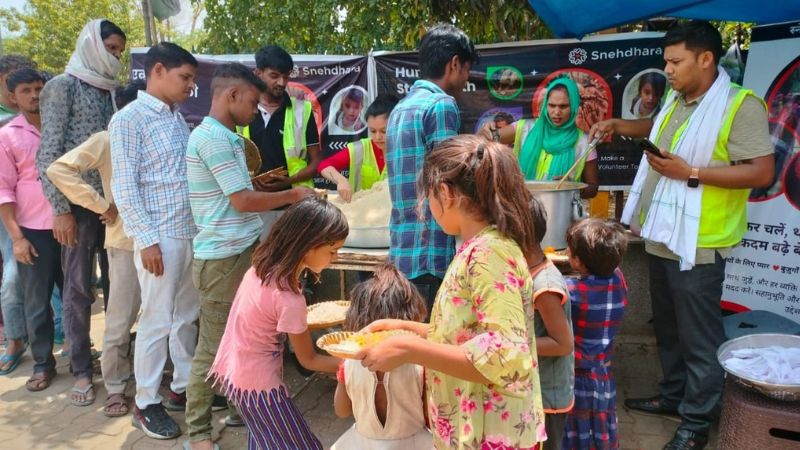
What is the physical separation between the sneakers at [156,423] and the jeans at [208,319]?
0.34 meters

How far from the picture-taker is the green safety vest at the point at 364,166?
3641 mm

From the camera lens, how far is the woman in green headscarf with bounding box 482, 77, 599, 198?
3.67 m

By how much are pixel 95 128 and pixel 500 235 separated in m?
3.08

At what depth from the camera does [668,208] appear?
2684 millimetres

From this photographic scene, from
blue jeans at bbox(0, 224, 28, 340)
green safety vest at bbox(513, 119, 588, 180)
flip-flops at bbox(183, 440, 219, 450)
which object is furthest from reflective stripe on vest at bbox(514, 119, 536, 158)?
blue jeans at bbox(0, 224, 28, 340)

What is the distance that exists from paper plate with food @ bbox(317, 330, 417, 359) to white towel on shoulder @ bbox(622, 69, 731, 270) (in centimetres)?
162

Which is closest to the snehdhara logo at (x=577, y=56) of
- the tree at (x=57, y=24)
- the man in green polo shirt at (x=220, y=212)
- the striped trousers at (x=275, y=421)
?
the man in green polo shirt at (x=220, y=212)

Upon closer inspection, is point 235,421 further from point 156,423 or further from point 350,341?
point 350,341

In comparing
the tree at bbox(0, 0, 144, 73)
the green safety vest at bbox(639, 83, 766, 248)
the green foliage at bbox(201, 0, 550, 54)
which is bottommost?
the green safety vest at bbox(639, 83, 766, 248)

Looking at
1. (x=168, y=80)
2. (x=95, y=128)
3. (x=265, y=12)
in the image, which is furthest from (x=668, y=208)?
(x=265, y=12)

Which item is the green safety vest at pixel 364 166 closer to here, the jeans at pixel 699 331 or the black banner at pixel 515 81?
the black banner at pixel 515 81

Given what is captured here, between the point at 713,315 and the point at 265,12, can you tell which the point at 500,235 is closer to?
the point at 713,315

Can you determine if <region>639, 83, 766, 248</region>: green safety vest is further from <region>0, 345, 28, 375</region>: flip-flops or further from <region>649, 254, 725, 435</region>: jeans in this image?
<region>0, 345, 28, 375</region>: flip-flops

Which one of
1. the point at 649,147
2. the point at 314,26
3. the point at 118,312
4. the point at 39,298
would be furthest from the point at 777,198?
the point at 314,26
